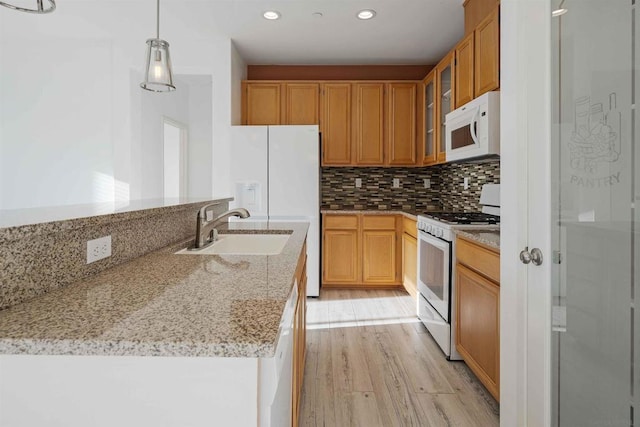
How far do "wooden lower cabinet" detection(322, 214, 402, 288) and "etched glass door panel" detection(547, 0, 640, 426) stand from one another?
2.74 meters

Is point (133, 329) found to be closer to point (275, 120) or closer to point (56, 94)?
point (275, 120)

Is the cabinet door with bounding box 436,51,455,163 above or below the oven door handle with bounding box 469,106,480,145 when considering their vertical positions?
above

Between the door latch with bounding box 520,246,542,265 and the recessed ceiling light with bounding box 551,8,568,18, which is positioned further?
the door latch with bounding box 520,246,542,265

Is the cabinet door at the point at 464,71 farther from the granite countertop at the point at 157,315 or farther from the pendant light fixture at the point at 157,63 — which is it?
the granite countertop at the point at 157,315

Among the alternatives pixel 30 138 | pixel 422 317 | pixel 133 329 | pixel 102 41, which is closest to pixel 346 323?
pixel 422 317

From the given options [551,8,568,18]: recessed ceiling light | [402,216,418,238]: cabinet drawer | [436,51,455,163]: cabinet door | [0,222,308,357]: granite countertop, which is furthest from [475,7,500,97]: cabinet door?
[0,222,308,357]: granite countertop

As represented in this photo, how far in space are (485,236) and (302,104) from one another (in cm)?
271

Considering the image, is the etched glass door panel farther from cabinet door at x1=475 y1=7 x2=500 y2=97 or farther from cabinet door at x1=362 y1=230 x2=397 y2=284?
cabinet door at x1=362 y1=230 x2=397 y2=284

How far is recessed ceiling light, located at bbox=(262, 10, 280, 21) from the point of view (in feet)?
10.5

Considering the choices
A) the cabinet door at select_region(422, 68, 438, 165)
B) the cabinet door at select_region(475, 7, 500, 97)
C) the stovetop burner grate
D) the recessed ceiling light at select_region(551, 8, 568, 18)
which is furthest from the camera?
the cabinet door at select_region(422, 68, 438, 165)

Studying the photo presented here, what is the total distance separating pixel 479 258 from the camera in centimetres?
201

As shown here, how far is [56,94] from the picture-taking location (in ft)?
14.4

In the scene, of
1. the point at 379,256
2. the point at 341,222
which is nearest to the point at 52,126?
the point at 341,222

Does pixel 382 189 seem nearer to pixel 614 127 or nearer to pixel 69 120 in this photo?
pixel 614 127
